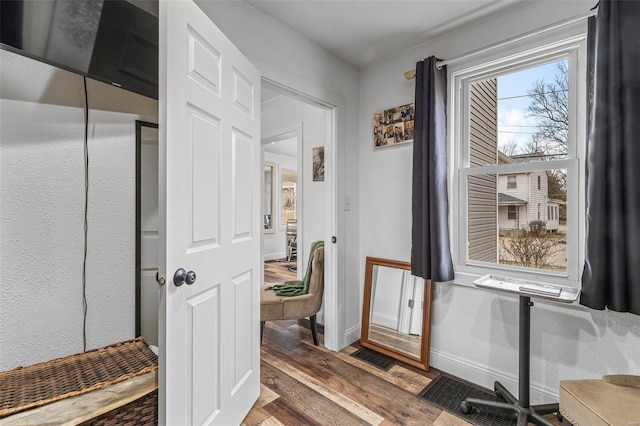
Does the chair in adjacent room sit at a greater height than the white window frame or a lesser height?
lesser

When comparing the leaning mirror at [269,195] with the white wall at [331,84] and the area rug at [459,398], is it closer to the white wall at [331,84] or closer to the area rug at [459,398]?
the white wall at [331,84]

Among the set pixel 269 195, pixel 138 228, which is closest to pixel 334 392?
pixel 138 228

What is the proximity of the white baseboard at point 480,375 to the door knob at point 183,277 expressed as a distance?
196 cm

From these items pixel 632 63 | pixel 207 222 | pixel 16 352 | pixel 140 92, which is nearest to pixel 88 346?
pixel 16 352

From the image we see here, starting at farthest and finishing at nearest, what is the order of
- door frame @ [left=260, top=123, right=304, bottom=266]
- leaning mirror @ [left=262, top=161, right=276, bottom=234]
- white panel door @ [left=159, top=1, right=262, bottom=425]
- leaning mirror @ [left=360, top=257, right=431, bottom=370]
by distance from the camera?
leaning mirror @ [left=262, top=161, right=276, bottom=234], door frame @ [left=260, top=123, right=304, bottom=266], leaning mirror @ [left=360, top=257, right=431, bottom=370], white panel door @ [left=159, top=1, right=262, bottom=425]

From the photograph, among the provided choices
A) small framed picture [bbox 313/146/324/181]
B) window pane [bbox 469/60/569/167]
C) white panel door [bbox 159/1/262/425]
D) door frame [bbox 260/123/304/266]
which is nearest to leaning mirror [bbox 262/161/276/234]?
door frame [bbox 260/123/304/266]

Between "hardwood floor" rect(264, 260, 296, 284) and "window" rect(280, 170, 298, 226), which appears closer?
"hardwood floor" rect(264, 260, 296, 284)

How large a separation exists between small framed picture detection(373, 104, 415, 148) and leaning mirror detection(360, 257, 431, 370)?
1.04m

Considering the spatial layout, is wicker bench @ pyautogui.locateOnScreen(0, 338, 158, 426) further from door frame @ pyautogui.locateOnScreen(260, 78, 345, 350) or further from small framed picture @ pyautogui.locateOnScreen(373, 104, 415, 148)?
small framed picture @ pyautogui.locateOnScreen(373, 104, 415, 148)

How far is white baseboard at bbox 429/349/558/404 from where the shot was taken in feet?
6.13

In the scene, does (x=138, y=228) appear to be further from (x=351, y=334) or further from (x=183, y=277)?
(x=351, y=334)

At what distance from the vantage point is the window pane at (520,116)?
6.13 feet

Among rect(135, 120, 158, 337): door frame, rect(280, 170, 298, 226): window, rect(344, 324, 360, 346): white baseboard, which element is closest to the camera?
rect(135, 120, 158, 337): door frame

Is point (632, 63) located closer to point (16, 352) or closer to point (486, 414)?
point (486, 414)
